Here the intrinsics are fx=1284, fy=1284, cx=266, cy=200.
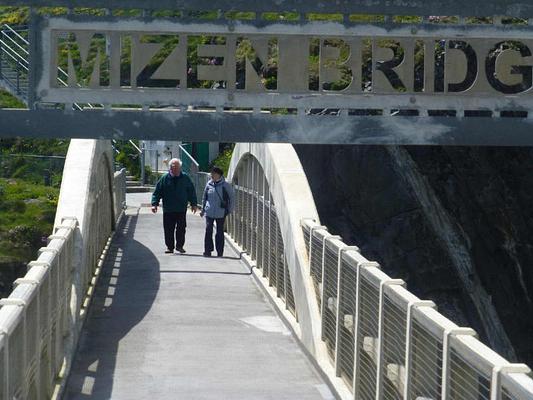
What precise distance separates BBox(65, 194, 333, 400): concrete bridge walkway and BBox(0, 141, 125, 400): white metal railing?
0.98 ft

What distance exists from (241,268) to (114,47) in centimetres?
478

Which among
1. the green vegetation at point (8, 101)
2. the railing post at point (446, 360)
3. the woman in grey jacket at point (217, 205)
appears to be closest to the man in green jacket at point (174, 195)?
the woman in grey jacket at point (217, 205)

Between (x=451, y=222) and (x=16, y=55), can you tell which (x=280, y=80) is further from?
(x=451, y=222)

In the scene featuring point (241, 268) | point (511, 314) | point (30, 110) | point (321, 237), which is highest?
point (30, 110)

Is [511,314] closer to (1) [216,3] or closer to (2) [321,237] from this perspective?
(1) [216,3]

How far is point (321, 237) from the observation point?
462 inches

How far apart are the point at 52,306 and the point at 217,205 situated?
9.65 metres

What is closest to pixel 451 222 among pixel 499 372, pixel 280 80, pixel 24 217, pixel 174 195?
pixel 24 217

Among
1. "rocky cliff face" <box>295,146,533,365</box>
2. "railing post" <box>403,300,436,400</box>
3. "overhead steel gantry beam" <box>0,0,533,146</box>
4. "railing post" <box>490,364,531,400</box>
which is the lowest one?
"rocky cliff face" <box>295,146,533,365</box>

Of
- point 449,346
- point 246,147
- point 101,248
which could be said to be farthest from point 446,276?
point 449,346

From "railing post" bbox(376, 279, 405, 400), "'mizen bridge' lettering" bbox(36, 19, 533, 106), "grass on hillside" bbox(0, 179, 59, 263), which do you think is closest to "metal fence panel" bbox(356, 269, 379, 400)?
"railing post" bbox(376, 279, 405, 400)

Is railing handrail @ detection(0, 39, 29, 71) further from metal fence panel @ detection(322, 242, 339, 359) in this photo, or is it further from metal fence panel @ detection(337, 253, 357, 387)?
metal fence panel @ detection(337, 253, 357, 387)

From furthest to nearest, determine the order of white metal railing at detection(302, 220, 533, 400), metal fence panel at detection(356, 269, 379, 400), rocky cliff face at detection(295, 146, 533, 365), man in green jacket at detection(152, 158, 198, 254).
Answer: rocky cliff face at detection(295, 146, 533, 365)
man in green jacket at detection(152, 158, 198, 254)
metal fence panel at detection(356, 269, 379, 400)
white metal railing at detection(302, 220, 533, 400)

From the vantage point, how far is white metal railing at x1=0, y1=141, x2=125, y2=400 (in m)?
6.93
